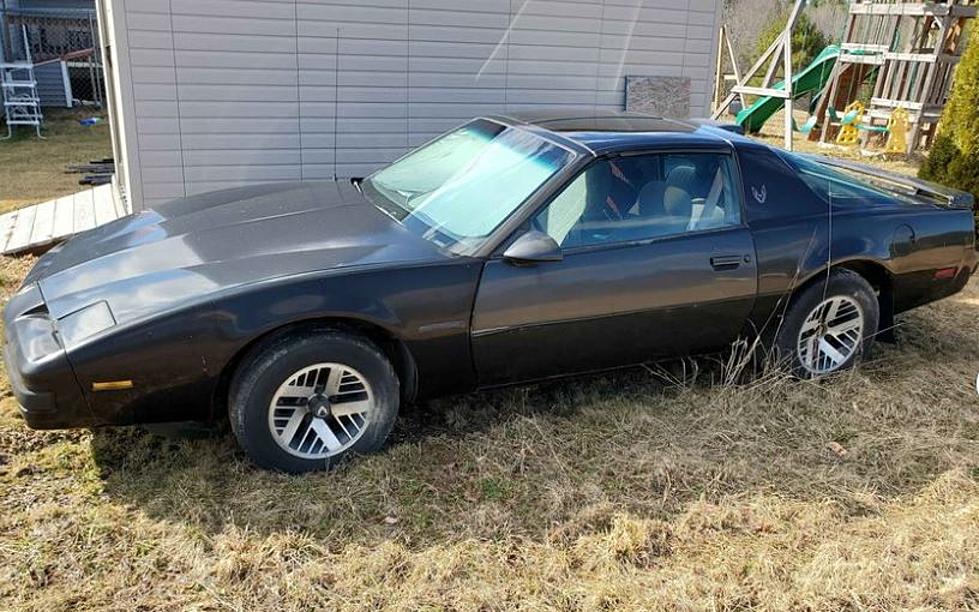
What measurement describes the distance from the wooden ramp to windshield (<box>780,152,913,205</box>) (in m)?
5.38

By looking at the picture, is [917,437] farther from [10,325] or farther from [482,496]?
[10,325]

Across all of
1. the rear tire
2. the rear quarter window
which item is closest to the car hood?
the rear quarter window

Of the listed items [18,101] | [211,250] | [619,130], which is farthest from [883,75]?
[18,101]

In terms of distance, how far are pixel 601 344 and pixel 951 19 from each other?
1228 centimetres

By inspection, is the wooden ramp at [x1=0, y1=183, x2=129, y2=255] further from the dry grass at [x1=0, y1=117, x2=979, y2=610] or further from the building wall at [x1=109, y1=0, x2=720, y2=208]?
the dry grass at [x1=0, y1=117, x2=979, y2=610]

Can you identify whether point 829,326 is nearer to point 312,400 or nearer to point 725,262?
point 725,262

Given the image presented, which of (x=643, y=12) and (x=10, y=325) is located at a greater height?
(x=643, y=12)

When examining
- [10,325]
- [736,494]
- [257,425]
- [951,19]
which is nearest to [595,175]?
[736,494]

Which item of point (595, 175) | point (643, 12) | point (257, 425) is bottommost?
point (257, 425)

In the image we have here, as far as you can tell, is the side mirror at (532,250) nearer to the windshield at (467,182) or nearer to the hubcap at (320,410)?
the windshield at (467,182)

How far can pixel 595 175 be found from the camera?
3.55m

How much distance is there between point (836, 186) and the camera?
4.24m

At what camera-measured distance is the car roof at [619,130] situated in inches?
146

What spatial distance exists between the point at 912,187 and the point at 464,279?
317 cm
